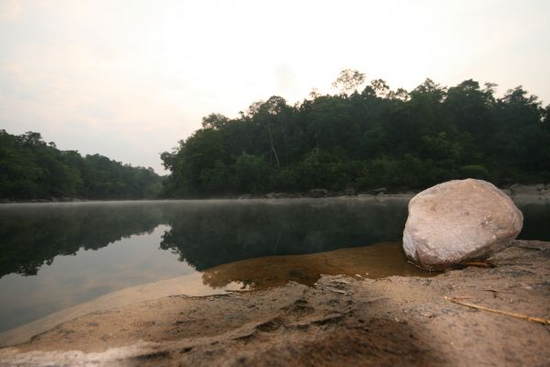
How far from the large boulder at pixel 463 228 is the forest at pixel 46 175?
70874 millimetres

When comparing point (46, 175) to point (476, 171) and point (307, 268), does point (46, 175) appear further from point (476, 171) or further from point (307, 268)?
point (476, 171)

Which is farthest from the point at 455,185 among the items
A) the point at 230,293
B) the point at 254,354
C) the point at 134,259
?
the point at 134,259

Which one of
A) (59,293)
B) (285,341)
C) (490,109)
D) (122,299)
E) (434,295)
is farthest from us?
(490,109)

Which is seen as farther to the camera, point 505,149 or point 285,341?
point 505,149

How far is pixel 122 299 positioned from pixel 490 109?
3278 inches

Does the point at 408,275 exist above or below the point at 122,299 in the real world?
below

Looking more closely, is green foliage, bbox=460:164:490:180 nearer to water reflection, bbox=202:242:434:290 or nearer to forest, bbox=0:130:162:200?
water reflection, bbox=202:242:434:290

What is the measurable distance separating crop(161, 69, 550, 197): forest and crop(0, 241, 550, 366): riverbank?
4423cm

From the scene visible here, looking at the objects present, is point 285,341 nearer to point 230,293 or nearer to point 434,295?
point 230,293

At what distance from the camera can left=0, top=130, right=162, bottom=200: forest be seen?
52.2 m

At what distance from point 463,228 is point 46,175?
84420 millimetres

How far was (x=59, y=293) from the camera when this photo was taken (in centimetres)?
508

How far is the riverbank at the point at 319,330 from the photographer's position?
260cm

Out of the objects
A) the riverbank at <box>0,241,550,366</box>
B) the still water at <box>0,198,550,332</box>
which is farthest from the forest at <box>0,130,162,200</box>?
the riverbank at <box>0,241,550,366</box>
